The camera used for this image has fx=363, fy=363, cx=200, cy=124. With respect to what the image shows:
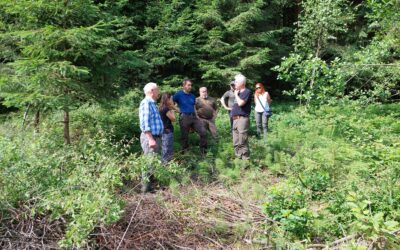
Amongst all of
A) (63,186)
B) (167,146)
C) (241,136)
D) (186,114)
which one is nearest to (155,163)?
(63,186)

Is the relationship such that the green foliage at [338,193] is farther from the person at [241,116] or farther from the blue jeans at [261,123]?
the blue jeans at [261,123]

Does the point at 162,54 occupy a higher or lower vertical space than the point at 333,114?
higher

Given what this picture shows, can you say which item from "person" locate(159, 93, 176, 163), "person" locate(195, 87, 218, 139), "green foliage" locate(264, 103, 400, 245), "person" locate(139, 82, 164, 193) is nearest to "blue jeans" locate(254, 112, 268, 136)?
"person" locate(195, 87, 218, 139)

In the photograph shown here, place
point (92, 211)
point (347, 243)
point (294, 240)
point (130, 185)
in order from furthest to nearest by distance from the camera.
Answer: point (130, 185)
point (294, 240)
point (347, 243)
point (92, 211)

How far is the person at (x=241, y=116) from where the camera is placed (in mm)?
7031

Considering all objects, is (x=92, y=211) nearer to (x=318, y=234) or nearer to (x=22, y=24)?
(x=318, y=234)

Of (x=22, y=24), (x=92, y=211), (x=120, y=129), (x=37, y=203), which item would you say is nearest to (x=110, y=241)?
(x=92, y=211)

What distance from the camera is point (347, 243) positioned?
12.7 ft

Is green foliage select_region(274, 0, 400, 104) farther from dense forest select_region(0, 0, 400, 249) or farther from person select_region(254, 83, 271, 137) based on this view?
person select_region(254, 83, 271, 137)

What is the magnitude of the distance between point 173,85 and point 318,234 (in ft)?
37.4

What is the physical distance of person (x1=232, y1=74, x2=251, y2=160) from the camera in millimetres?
7031

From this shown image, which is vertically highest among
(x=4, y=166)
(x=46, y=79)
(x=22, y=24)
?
(x=22, y=24)

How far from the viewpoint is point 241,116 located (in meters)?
7.18

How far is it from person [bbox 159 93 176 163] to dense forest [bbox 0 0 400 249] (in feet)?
1.36
